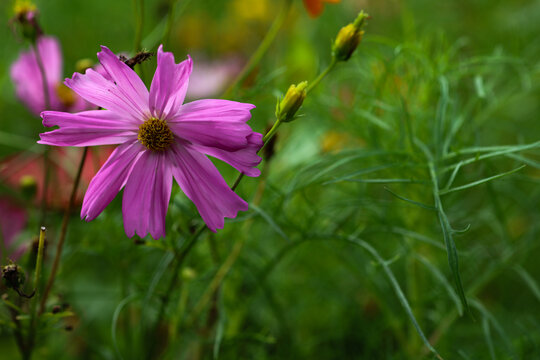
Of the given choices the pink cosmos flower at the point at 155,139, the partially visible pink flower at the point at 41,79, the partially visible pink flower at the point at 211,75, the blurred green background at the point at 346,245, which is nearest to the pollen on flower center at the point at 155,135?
the pink cosmos flower at the point at 155,139

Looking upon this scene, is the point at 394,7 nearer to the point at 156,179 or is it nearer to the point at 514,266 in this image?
the point at 514,266

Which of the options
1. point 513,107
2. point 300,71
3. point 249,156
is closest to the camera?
point 249,156

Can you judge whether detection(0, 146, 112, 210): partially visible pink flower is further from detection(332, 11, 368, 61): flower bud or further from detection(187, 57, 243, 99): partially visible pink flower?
detection(187, 57, 243, 99): partially visible pink flower

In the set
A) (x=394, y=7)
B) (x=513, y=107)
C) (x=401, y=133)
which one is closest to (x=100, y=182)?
(x=401, y=133)

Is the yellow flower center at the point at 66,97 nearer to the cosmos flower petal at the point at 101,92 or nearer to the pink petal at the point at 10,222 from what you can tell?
the pink petal at the point at 10,222

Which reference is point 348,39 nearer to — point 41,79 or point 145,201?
point 145,201

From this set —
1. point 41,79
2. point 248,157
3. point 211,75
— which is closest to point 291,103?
point 248,157
